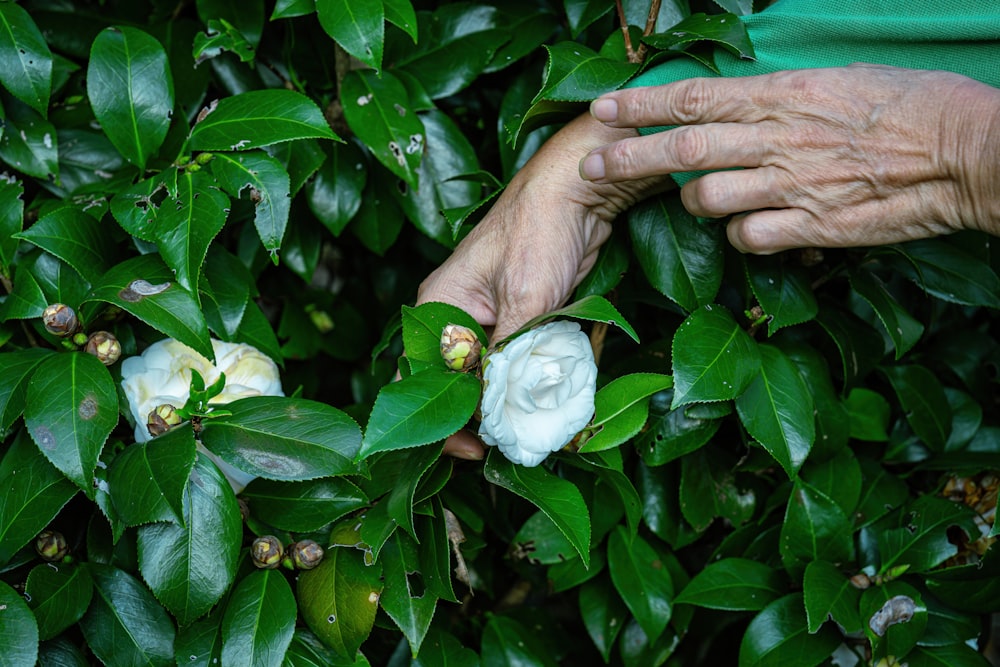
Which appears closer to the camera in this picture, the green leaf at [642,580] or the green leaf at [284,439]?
the green leaf at [284,439]

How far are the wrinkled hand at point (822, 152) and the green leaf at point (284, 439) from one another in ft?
1.54

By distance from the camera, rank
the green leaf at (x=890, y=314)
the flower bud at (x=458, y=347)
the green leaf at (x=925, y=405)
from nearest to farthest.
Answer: the flower bud at (x=458, y=347)
the green leaf at (x=890, y=314)
the green leaf at (x=925, y=405)

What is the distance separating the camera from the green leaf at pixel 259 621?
1021 mm

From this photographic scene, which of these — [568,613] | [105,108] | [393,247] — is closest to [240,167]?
[105,108]

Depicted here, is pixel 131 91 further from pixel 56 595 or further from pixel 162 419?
pixel 56 595

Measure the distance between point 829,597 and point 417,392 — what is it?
68 cm

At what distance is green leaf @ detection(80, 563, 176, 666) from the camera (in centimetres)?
106

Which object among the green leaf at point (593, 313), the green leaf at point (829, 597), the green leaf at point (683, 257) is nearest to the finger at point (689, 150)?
the green leaf at point (683, 257)

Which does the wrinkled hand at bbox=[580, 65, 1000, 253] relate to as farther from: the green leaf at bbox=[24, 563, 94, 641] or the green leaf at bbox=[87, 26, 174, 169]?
the green leaf at bbox=[24, 563, 94, 641]

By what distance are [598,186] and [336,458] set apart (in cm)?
51

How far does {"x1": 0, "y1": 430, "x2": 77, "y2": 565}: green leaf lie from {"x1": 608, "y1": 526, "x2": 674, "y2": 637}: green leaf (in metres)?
0.80

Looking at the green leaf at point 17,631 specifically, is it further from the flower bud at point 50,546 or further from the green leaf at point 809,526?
the green leaf at point 809,526

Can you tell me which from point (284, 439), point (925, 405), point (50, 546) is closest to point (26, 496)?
point (50, 546)

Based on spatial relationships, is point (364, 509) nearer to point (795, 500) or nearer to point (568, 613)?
point (795, 500)
